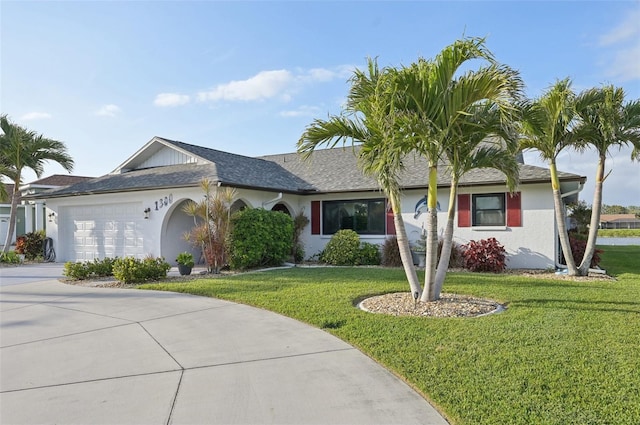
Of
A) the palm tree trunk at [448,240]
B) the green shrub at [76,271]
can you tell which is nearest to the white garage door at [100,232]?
the green shrub at [76,271]

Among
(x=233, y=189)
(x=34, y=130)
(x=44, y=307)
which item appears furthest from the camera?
(x=34, y=130)

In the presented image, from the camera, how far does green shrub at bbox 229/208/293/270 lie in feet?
41.9

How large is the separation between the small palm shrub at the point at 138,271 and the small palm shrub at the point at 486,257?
9230 mm

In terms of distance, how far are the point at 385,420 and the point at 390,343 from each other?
192cm

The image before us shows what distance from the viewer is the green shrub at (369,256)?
14.7 m

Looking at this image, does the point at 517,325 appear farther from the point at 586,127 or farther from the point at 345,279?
the point at 586,127

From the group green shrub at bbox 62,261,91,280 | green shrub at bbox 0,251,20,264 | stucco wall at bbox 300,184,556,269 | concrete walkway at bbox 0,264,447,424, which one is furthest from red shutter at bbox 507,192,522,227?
green shrub at bbox 0,251,20,264

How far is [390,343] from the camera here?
533 centimetres

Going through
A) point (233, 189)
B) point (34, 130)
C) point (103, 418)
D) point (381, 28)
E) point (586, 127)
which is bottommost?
point (103, 418)

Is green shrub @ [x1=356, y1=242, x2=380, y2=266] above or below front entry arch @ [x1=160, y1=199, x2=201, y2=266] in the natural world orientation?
below

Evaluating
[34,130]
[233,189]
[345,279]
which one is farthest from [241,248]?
[34,130]

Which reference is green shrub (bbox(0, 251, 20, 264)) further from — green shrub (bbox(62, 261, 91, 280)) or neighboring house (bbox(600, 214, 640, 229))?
neighboring house (bbox(600, 214, 640, 229))

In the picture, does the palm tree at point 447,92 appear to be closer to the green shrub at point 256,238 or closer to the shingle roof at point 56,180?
the green shrub at point 256,238

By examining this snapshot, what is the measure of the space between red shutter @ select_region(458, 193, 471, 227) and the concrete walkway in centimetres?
910
